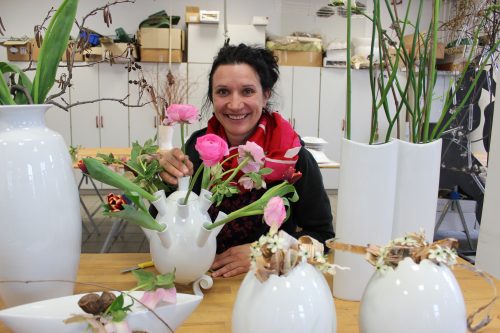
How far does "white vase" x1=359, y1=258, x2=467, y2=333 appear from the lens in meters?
0.47

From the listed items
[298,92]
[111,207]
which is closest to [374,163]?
[111,207]

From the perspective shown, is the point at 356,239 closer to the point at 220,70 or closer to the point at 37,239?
the point at 37,239

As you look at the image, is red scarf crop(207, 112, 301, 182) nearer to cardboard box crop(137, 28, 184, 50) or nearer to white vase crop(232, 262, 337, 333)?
white vase crop(232, 262, 337, 333)

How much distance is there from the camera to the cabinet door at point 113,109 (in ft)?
15.2

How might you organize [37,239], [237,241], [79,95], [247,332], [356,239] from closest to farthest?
[247,332] < [37,239] < [356,239] < [237,241] < [79,95]

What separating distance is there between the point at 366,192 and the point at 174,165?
1.15 ft

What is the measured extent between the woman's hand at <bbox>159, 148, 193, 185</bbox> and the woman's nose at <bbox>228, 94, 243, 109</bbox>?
438 millimetres

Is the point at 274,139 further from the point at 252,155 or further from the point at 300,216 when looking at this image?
the point at 252,155

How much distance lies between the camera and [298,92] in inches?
194

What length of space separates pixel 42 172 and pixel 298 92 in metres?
4.49

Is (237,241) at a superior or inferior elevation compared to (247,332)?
inferior

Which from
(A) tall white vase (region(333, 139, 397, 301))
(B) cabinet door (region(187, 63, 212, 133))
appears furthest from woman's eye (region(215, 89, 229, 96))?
(B) cabinet door (region(187, 63, 212, 133))

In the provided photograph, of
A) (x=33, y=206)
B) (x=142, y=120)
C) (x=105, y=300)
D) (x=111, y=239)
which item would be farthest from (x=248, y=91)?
(x=142, y=120)

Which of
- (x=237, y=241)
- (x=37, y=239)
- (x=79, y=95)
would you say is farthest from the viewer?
(x=79, y=95)
